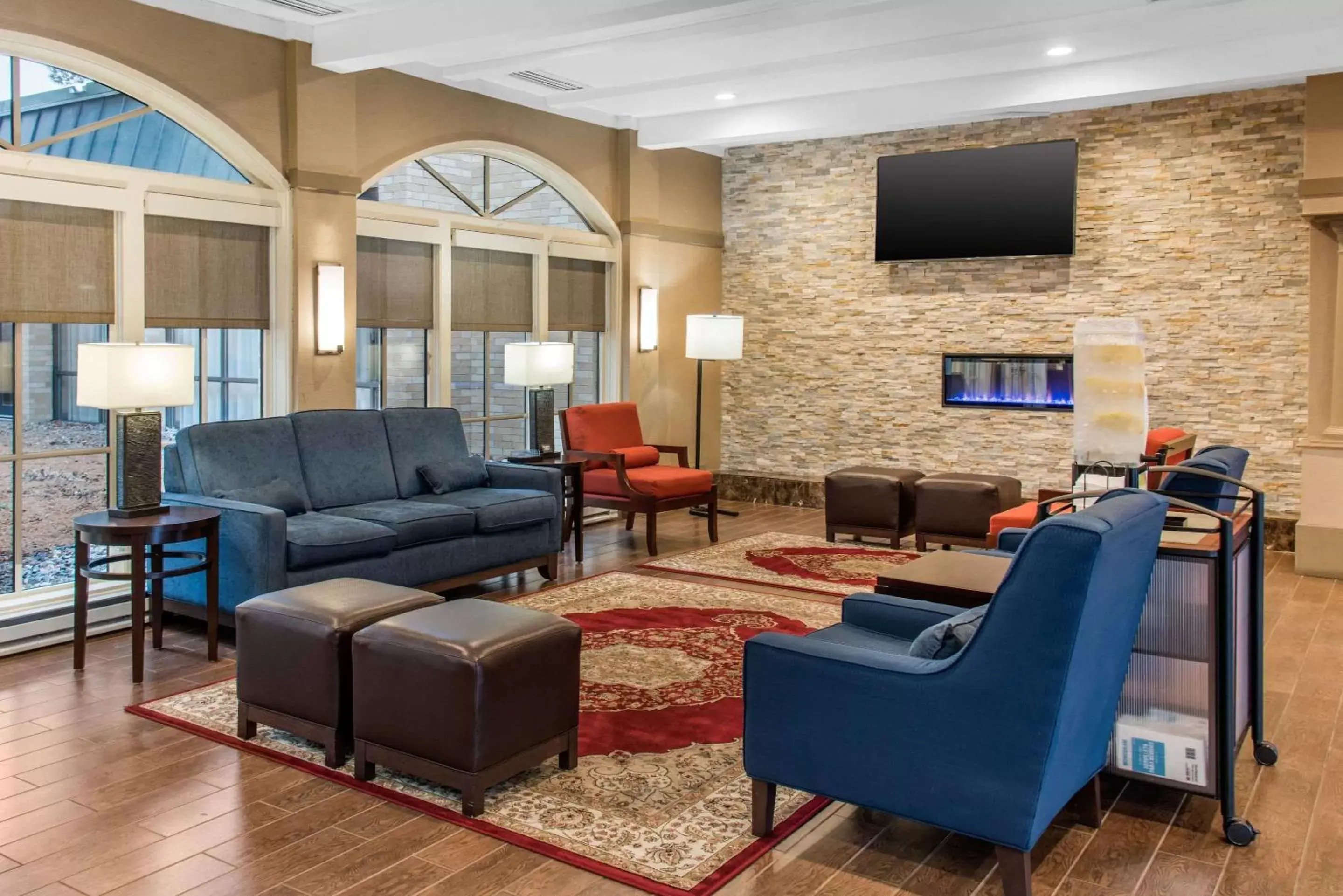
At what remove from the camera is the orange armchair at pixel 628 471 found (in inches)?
305

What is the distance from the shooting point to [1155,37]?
6613 mm

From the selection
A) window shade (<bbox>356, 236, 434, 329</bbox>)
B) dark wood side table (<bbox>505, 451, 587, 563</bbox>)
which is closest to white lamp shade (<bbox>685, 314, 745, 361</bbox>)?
dark wood side table (<bbox>505, 451, 587, 563</bbox>)

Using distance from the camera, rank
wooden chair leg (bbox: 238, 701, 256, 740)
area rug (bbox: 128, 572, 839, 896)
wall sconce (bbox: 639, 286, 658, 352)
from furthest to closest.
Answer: wall sconce (bbox: 639, 286, 658, 352) → wooden chair leg (bbox: 238, 701, 256, 740) → area rug (bbox: 128, 572, 839, 896)

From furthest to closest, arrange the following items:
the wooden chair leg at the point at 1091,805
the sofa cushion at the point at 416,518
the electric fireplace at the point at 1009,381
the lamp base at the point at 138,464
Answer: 1. the electric fireplace at the point at 1009,381
2. the sofa cushion at the point at 416,518
3. the lamp base at the point at 138,464
4. the wooden chair leg at the point at 1091,805

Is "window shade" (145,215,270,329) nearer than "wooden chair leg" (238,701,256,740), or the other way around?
"wooden chair leg" (238,701,256,740)

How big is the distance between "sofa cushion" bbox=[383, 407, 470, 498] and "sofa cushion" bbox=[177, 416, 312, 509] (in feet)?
2.21

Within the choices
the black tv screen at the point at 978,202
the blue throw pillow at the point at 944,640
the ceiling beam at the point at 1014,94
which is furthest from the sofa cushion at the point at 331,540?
the black tv screen at the point at 978,202

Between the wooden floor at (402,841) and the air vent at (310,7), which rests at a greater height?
the air vent at (310,7)

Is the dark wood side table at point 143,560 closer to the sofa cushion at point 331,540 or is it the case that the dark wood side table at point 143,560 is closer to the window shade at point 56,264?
the sofa cushion at point 331,540

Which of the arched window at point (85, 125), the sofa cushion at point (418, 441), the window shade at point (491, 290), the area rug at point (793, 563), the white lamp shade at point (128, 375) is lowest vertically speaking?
the area rug at point (793, 563)

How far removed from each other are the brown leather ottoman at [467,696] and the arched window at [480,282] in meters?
4.03

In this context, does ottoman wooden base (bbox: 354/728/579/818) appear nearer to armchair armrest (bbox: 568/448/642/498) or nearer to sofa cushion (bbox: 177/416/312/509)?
sofa cushion (bbox: 177/416/312/509)

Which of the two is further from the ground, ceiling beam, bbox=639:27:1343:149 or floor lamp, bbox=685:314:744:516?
ceiling beam, bbox=639:27:1343:149

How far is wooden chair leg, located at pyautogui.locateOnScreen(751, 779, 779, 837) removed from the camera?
3.25 metres
